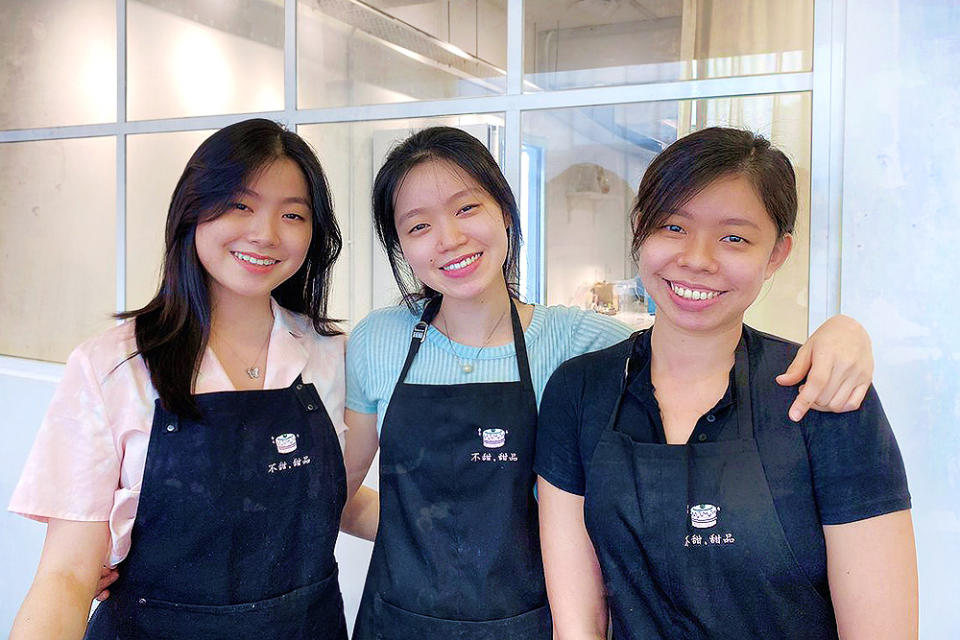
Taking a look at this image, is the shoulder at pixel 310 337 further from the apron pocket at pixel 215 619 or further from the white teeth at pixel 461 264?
the apron pocket at pixel 215 619

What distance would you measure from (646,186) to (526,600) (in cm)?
72

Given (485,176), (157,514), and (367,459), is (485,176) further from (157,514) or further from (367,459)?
(157,514)

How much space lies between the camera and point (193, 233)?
1.34 m

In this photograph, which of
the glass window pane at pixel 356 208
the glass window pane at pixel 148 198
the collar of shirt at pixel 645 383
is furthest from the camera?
the glass window pane at pixel 148 198

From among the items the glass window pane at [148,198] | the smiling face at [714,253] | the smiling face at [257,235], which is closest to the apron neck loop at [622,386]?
the smiling face at [714,253]

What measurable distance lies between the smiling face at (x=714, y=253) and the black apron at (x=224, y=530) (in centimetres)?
71

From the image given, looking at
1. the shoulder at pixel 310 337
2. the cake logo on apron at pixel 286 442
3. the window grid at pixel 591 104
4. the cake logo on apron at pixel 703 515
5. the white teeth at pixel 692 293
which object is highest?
the window grid at pixel 591 104

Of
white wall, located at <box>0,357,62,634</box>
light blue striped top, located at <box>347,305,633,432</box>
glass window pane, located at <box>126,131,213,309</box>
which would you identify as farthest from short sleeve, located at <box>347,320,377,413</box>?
white wall, located at <box>0,357,62,634</box>

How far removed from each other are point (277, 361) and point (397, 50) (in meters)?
1.25

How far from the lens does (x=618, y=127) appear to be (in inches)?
77.8

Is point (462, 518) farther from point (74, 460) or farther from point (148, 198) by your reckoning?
point (148, 198)

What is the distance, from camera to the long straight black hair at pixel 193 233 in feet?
4.30

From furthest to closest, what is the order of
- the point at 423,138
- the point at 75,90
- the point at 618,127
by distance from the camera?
the point at 75,90, the point at 618,127, the point at 423,138

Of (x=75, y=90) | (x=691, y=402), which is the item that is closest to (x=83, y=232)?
(x=75, y=90)
